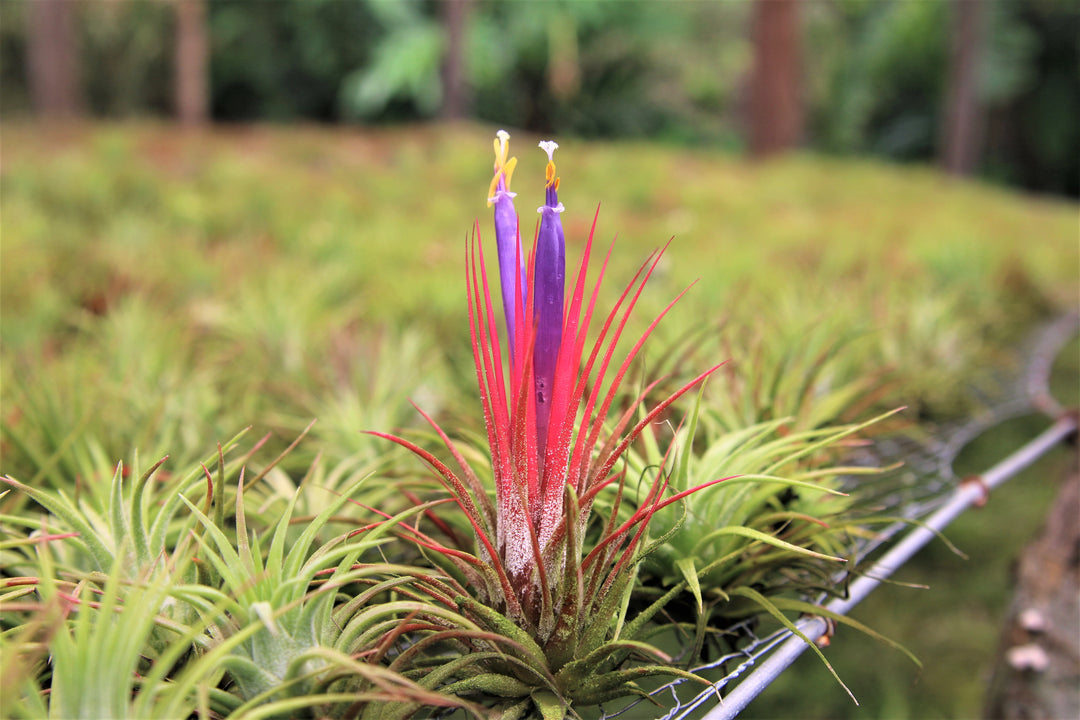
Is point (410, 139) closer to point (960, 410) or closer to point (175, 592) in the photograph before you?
Result: point (960, 410)

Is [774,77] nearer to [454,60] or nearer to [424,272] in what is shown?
[454,60]

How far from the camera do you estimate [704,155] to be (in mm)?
7047

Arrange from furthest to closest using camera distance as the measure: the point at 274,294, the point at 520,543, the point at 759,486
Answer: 1. the point at 274,294
2. the point at 759,486
3. the point at 520,543

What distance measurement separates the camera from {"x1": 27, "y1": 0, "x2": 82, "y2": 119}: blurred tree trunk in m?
6.57

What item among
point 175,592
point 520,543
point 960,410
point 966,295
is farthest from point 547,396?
point 966,295

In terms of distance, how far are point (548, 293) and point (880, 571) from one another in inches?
27.8

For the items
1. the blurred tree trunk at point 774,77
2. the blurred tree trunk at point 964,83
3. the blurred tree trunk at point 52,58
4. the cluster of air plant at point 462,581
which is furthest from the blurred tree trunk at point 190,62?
the cluster of air plant at point 462,581

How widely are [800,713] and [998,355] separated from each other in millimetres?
1167

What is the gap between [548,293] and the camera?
76 centimetres

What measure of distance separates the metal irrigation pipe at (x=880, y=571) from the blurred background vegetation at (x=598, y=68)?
10.2 meters

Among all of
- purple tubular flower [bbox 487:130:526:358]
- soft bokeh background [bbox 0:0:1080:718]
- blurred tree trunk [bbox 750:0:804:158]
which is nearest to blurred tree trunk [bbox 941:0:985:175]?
soft bokeh background [bbox 0:0:1080:718]

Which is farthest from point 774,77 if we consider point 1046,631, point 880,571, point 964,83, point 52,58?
point 880,571

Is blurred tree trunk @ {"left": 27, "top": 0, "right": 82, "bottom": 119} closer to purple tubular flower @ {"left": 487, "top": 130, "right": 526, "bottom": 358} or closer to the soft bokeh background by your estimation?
the soft bokeh background

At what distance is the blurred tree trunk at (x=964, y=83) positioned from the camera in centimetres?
797
